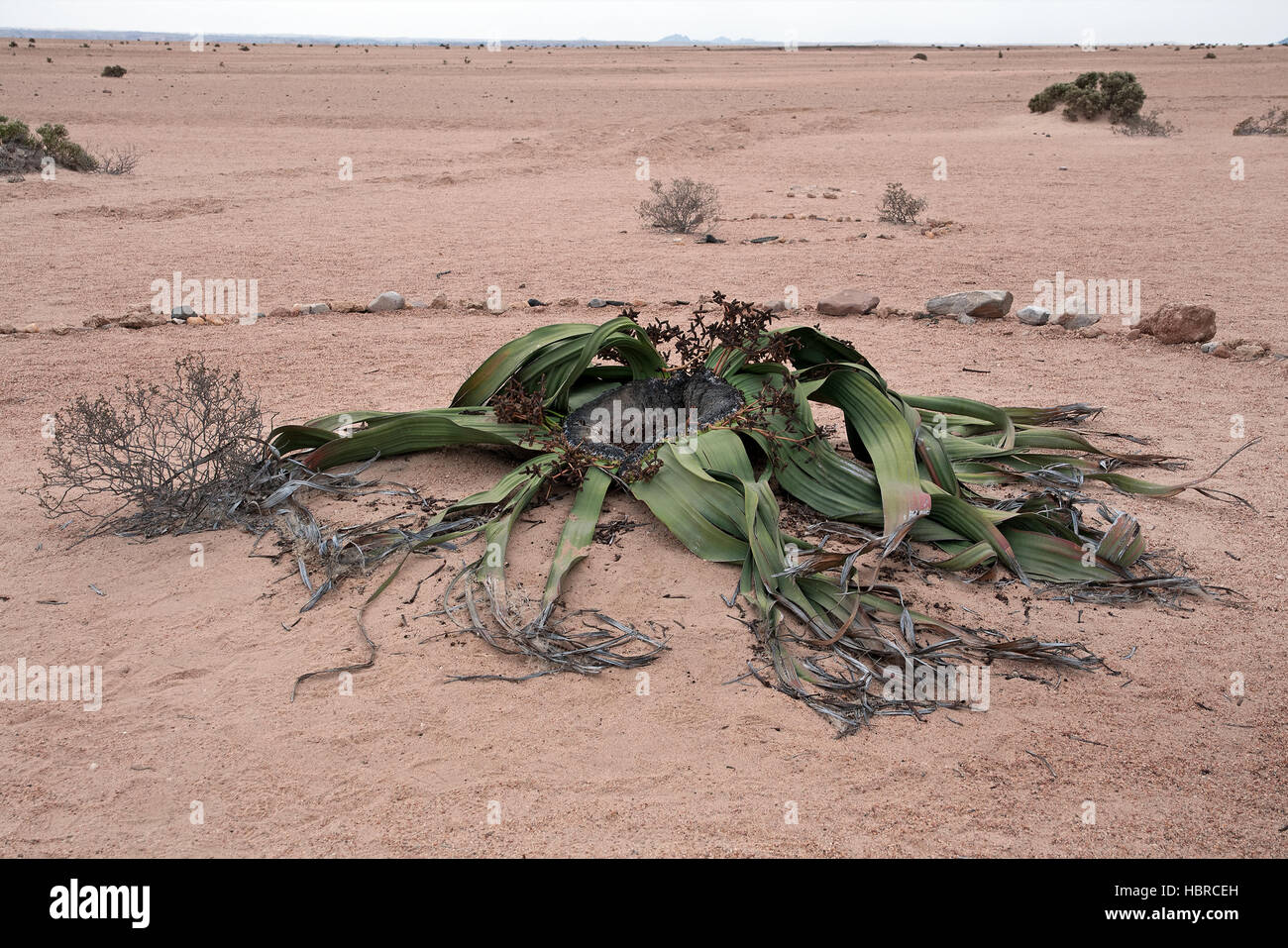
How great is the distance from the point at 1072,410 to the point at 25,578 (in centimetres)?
418

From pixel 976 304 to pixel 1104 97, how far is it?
14508 mm

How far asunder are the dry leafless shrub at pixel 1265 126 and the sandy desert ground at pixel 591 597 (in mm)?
3708

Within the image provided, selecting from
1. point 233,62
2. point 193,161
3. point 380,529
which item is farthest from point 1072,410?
point 233,62

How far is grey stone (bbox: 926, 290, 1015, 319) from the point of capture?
6.23m

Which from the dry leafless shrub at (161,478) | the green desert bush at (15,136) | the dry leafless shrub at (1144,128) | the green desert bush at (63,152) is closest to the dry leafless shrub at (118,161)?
the green desert bush at (63,152)

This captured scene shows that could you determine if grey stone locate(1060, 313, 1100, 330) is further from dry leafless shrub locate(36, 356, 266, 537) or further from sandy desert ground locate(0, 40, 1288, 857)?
dry leafless shrub locate(36, 356, 266, 537)

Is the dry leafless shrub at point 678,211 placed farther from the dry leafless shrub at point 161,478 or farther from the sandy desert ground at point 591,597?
the dry leafless shrub at point 161,478

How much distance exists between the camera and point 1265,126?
53.9 feet

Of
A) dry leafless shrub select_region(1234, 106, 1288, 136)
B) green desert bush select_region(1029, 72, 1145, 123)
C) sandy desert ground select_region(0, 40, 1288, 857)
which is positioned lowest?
sandy desert ground select_region(0, 40, 1288, 857)

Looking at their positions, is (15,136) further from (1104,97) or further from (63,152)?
(1104,97)

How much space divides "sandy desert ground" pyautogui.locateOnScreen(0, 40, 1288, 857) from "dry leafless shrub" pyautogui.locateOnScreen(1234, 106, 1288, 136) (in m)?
3.71

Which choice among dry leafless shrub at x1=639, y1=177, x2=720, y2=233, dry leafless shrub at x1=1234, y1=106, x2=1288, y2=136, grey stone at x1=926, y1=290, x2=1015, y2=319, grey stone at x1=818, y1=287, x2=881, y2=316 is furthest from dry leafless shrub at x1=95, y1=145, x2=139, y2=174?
dry leafless shrub at x1=1234, y1=106, x2=1288, y2=136

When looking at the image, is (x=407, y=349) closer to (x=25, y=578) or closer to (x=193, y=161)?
(x=25, y=578)

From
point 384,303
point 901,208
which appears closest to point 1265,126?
point 901,208
